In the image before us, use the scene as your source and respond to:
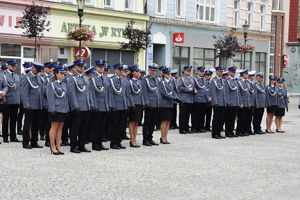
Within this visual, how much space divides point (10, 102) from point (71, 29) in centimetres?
1661

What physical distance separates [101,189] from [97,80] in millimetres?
5471

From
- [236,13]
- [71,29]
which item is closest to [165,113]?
[71,29]

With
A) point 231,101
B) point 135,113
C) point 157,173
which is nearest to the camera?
point 157,173

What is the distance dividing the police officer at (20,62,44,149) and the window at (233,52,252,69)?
31115mm

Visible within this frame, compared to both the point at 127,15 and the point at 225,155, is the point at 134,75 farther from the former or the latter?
the point at 127,15

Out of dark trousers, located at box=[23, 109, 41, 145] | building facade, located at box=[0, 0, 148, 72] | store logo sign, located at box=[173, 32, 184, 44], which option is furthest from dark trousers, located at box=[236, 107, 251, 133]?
store logo sign, located at box=[173, 32, 184, 44]

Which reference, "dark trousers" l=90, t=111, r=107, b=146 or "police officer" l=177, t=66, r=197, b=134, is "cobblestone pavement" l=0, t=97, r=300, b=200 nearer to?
"dark trousers" l=90, t=111, r=107, b=146

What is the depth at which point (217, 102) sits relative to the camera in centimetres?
1936

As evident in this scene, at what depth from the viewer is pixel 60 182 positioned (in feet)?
35.7

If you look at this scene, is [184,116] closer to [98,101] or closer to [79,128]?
[98,101]

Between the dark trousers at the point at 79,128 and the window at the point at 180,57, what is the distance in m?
25.3

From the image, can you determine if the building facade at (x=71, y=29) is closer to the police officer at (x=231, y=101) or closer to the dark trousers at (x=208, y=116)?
the dark trousers at (x=208, y=116)

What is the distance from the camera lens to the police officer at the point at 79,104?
14.9 m

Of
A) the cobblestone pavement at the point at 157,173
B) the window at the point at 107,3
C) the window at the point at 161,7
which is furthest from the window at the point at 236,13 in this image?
the cobblestone pavement at the point at 157,173
